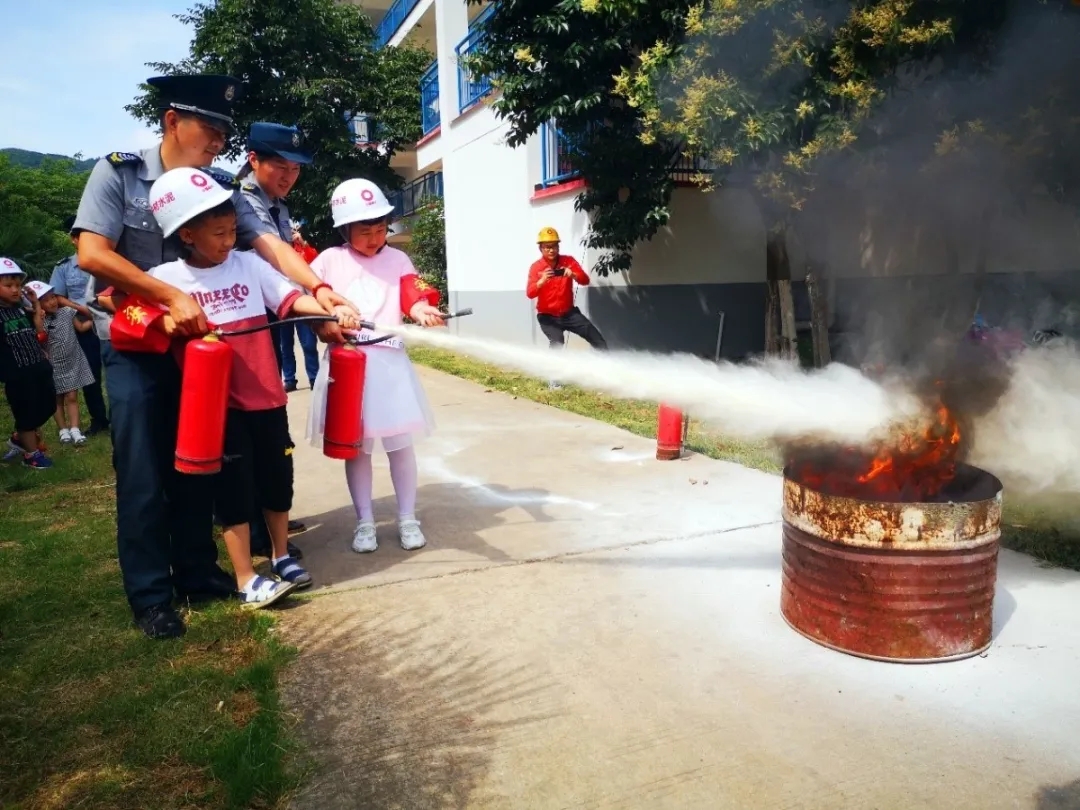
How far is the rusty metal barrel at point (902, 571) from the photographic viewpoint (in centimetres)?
285

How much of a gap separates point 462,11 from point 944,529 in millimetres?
17335

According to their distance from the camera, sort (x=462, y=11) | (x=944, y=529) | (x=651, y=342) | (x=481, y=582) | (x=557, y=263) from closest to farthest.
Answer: (x=944, y=529), (x=481, y=582), (x=557, y=263), (x=651, y=342), (x=462, y=11)

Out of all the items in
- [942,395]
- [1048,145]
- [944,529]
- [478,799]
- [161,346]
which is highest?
[1048,145]

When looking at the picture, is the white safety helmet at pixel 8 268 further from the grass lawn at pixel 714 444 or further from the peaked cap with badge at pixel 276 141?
the grass lawn at pixel 714 444

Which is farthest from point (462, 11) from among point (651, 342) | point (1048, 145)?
point (1048, 145)

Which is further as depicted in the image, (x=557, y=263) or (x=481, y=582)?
(x=557, y=263)

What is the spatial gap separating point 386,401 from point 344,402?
1.23ft

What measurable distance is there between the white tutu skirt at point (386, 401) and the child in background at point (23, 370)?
3.87 meters

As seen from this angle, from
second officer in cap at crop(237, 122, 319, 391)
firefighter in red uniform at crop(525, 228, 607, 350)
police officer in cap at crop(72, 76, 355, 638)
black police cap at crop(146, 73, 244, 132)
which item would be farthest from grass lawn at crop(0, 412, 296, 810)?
firefighter in red uniform at crop(525, 228, 607, 350)

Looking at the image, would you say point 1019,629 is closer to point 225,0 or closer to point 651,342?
point 651,342

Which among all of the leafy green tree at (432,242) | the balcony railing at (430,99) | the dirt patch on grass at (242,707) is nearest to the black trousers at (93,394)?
the dirt patch on grass at (242,707)

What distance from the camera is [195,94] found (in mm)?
3359

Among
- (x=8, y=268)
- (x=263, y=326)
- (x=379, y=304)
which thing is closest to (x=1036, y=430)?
(x=379, y=304)

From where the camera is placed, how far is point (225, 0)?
20953 mm
